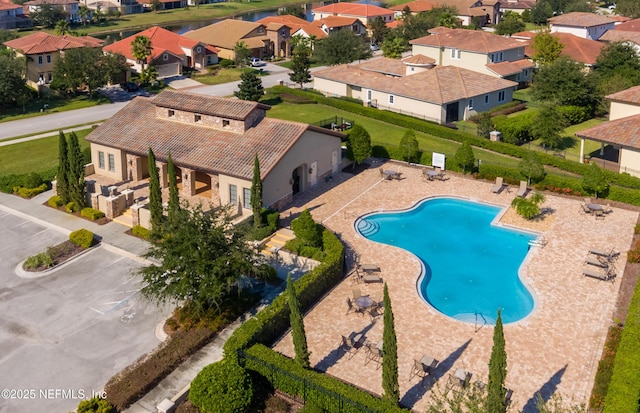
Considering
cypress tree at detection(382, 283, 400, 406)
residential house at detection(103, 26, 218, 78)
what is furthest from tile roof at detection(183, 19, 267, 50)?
cypress tree at detection(382, 283, 400, 406)

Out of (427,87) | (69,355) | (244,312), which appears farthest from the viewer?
(427,87)

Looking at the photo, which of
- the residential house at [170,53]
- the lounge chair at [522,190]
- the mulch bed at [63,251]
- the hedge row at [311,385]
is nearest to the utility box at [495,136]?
the lounge chair at [522,190]

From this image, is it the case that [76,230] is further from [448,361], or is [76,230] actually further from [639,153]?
[639,153]

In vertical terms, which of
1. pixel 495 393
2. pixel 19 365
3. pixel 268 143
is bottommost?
pixel 19 365

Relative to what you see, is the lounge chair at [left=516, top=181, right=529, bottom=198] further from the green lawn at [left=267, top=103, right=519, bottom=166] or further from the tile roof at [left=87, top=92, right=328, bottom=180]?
the tile roof at [left=87, top=92, right=328, bottom=180]

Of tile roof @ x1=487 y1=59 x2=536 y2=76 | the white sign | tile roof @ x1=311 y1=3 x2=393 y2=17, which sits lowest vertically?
the white sign

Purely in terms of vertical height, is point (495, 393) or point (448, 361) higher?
point (495, 393)

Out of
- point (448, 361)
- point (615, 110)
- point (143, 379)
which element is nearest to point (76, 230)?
point (143, 379)

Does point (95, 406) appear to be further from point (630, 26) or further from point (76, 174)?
point (630, 26)
